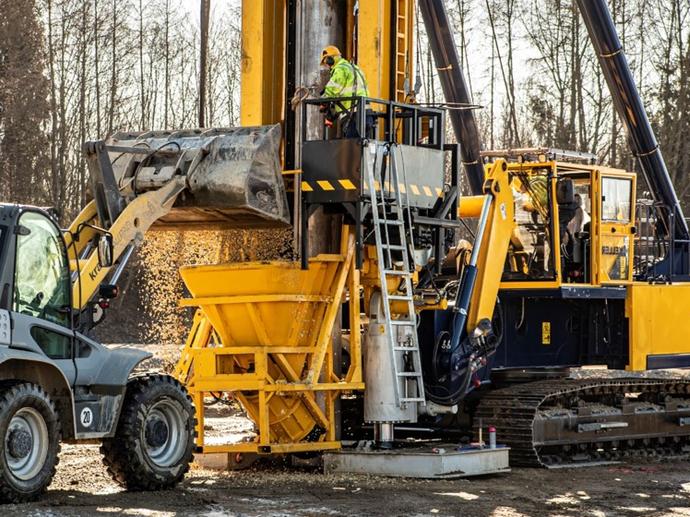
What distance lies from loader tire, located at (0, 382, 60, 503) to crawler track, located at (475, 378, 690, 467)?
5.22 m

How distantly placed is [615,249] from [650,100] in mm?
28885

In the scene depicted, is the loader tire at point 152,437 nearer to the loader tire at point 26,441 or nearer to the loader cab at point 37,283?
the loader cab at point 37,283

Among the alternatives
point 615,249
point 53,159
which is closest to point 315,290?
point 615,249

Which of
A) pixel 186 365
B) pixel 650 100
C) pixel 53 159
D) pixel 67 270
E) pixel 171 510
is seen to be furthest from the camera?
pixel 650 100

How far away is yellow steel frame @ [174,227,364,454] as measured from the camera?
13.3m

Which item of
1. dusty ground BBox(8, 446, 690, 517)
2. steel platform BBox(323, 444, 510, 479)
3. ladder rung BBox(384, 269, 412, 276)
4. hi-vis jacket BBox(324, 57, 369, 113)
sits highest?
hi-vis jacket BBox(324, 57, 369, 113)

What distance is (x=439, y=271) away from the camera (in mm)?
14555

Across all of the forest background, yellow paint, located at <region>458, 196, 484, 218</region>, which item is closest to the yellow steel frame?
yellow paint, located at <region>458, 196, 484, 218</region>

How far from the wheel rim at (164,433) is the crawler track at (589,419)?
3.71 m

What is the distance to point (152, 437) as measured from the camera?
1212cm

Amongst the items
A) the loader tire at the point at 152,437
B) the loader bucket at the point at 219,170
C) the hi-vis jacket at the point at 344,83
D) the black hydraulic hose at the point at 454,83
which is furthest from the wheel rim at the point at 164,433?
the black hydraulic hose at the point at 454,83

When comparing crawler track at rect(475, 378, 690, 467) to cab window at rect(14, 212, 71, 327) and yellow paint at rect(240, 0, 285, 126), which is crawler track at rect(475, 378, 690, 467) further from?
cab window at rect(14, 212, 71, 327)

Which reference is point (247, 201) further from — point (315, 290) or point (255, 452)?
point (255, 452)

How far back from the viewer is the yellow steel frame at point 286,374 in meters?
13.3
